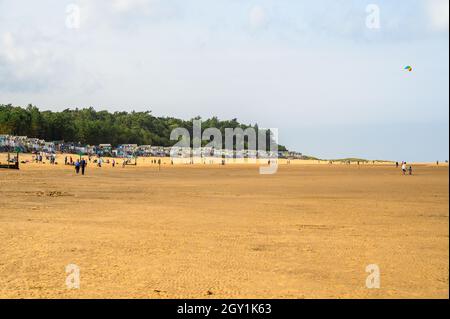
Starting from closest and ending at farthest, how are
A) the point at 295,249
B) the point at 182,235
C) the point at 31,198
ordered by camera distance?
1. the point at 295,249
2. the point at 182,235
3. the point at 31,198

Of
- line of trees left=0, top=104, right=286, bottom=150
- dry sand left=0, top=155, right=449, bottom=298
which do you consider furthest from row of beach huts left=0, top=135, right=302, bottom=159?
dry sand left=0, top=155, right=449, bottom=298

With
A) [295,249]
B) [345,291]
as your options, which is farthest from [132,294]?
[295,249]

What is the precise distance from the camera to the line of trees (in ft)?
335

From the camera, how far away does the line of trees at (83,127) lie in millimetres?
102250

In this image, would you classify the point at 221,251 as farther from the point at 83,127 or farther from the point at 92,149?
the point at 83,127

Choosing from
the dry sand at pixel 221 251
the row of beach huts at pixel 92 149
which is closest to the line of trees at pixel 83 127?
the row of beach huts at pixel 92 149

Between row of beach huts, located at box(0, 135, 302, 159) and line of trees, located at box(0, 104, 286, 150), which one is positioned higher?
line of trees, located at box(0, 104, 286, 150)

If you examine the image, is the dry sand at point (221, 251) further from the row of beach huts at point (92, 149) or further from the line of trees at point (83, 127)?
the line of trees at point (83, 127)

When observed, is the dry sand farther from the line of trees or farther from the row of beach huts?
the line of trees

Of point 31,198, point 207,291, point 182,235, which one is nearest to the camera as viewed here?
point 207,291
